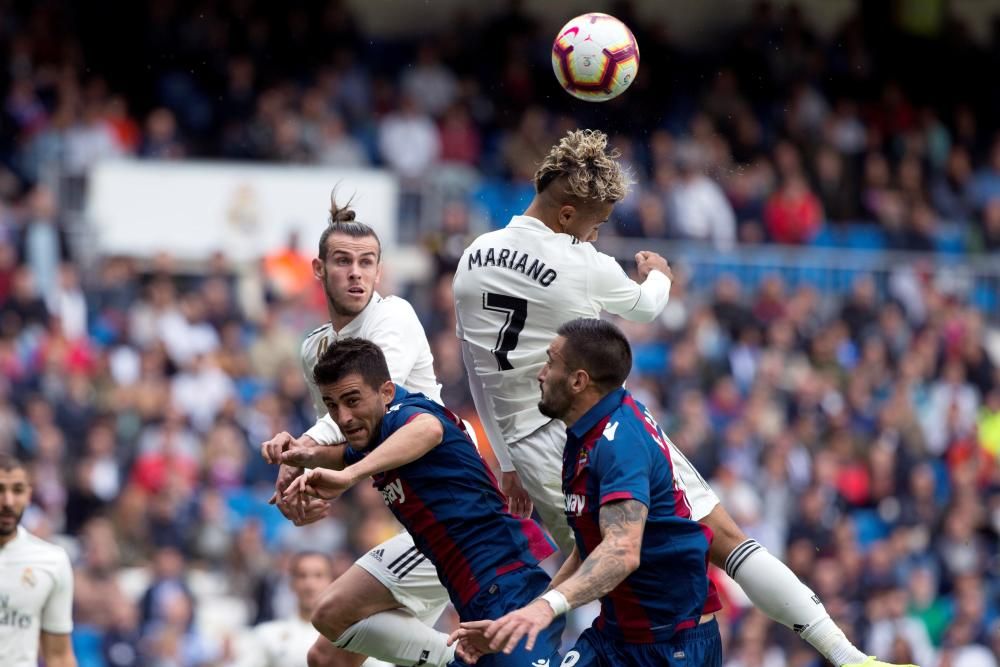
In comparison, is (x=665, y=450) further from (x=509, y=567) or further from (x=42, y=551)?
(x=42, y=551)

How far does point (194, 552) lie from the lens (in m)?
13.8

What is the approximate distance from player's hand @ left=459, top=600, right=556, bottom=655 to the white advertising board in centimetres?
A: 1119

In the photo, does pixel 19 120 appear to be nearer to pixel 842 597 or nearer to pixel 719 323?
pixel 719 323

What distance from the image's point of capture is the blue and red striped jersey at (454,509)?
677 centimetres

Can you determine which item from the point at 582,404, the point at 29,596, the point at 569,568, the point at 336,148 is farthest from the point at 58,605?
the point at 336,148

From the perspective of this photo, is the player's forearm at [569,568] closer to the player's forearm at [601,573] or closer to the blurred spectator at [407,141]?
the player's forearm at [601,573]

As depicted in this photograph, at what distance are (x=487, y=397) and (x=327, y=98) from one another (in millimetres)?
12410

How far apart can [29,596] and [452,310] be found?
780 centimetres

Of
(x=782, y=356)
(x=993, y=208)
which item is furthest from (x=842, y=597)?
(x=993, y=208)

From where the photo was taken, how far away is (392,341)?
7.31m

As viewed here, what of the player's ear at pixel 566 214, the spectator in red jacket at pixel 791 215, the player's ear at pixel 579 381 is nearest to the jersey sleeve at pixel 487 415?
the player's ear at pixel 566 214

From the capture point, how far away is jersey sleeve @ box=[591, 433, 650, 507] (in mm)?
6164

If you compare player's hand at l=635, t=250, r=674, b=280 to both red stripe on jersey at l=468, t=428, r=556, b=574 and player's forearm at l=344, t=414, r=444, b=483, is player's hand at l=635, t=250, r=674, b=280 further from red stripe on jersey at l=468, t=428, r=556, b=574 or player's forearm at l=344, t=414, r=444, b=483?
player's forearm at l=344, t=414, r=444, b=483

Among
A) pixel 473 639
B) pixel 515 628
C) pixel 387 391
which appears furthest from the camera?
pixel 387 391
